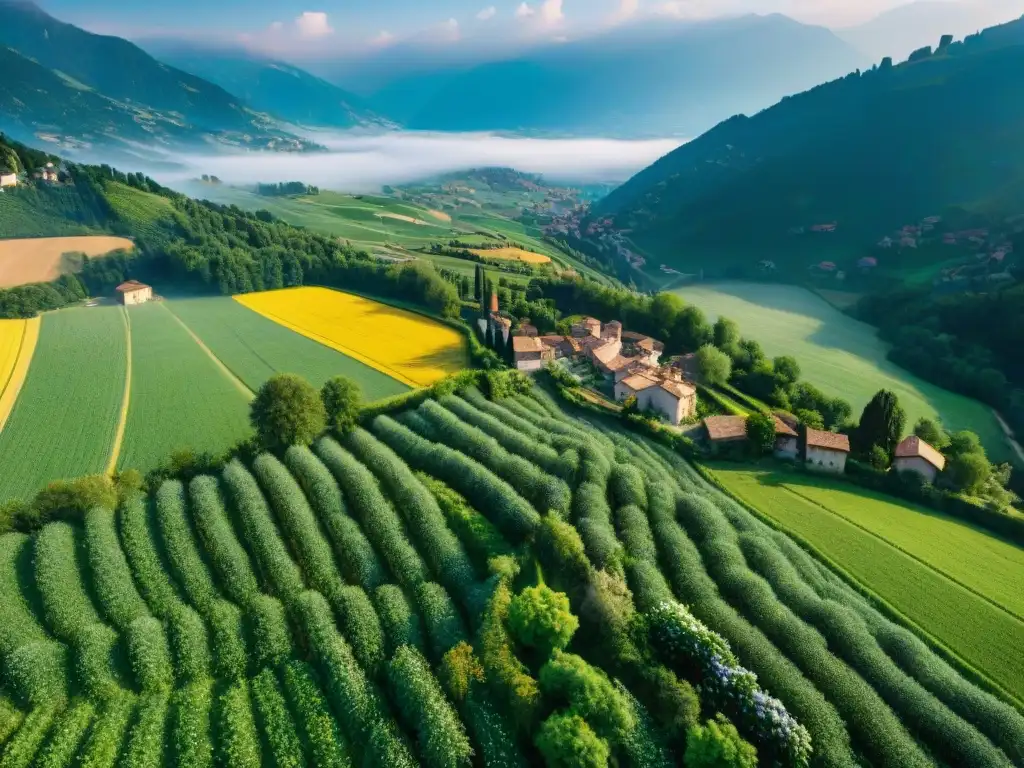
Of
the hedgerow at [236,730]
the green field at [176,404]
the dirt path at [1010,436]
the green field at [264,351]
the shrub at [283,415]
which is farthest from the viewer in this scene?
the green field at [264,351]

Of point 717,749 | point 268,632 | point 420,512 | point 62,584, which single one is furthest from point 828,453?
point 62,584

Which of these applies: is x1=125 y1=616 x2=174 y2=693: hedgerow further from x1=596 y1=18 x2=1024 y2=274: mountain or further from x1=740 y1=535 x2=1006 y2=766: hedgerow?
x1=596 y1=18 x2=1024 y2=274: mountain

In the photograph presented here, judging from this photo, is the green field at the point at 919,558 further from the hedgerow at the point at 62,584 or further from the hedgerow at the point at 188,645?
the hedgerow at the point at 62,584

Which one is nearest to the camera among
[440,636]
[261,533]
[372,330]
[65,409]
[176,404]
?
[440,636]

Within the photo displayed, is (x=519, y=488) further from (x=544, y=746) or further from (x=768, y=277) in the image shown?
(x=768, y=277)

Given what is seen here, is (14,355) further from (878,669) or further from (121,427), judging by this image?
(878,669)

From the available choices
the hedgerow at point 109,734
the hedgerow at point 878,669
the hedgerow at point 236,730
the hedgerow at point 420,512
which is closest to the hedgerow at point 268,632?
the hedgerow at point 236,730
